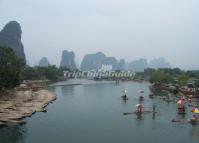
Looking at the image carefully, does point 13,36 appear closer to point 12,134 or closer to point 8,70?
point 8,70

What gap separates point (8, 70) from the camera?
43.9 metres

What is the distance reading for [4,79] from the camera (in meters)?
42.2

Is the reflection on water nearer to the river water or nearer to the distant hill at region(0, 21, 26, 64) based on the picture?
the river water

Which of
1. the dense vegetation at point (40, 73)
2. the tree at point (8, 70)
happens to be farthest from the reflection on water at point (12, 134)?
the dense vegetation at point (40, 73)

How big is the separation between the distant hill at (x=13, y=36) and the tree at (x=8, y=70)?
81.4 meters

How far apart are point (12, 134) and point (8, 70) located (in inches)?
797

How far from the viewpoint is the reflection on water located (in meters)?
23.6

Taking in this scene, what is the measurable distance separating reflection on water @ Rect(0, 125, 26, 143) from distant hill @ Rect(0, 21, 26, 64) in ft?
346

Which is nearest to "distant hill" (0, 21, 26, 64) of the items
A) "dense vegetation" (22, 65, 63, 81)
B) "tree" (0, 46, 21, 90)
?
"dense vegetation" (22, 65, 63, 81)

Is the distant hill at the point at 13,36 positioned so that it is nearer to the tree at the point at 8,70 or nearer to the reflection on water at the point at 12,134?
the tree at the point at 8,70

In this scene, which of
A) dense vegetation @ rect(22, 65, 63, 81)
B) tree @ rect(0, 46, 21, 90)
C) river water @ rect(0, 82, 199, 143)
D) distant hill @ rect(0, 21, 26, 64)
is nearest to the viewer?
river water @ rect(0, 82, 199, 143)

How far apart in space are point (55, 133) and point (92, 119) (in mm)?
6591

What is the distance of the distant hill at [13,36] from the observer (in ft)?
425

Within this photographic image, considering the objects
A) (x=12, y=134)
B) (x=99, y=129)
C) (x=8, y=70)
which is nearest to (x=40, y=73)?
(x=8, y=70)
